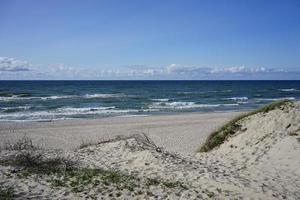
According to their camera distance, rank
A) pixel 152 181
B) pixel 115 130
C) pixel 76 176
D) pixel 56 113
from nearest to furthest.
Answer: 1. pixel 152 181
2. pixel 76 176
3. pixel 115 130
4. pixel 56 113

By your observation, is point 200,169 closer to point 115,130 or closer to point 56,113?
point 115,130

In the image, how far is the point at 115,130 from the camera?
79.0ft

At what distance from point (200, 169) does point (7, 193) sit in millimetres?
5338

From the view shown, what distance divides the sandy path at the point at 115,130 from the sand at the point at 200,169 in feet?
7.98

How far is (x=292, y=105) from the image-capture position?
1533 centimetres

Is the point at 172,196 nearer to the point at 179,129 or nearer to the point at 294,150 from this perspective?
the point at 294,150

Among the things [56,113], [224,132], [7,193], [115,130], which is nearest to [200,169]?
[224,132]

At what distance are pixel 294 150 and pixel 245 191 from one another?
4.30 metres

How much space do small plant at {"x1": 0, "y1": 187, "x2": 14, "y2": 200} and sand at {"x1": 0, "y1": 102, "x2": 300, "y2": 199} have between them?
0.44 feet

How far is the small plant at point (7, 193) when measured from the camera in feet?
24.6

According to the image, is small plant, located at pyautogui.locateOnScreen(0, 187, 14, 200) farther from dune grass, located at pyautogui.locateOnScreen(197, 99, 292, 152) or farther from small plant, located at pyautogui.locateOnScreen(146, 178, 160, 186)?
dune grass, located at pyautogui.locateOnScreen(197, 99, 292, 152)

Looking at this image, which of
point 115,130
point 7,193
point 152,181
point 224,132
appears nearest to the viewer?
point 7,193

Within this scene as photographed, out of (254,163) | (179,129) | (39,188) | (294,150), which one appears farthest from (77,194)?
(179,129)

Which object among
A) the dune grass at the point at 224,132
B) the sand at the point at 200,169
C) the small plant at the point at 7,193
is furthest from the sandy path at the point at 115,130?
the small plant at the point at 7,193
